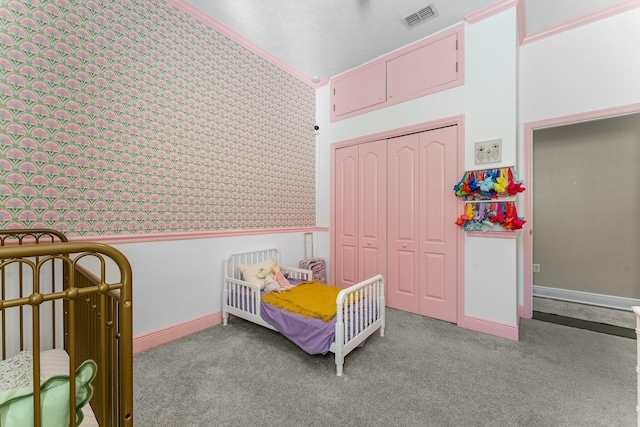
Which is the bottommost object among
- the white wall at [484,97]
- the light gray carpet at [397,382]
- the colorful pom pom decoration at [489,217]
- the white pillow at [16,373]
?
the light gray carpet at [397,382]

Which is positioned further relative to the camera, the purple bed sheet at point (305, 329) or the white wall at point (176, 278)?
the white wall at point (176, 278)

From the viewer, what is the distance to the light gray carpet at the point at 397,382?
1.50 m

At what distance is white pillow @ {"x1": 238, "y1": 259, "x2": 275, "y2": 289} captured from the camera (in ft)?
8.72

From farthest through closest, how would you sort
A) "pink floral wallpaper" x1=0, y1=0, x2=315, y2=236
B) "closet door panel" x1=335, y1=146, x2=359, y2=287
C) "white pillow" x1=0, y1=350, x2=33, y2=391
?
"closet door panel" x1=335, y1=146, x2=359, y2=287 < "pink floral wallpaper" x1=0, y1=0, x2=315, y2=236 < "white pillow" x1=0, y1=350, x2=33, y2=391

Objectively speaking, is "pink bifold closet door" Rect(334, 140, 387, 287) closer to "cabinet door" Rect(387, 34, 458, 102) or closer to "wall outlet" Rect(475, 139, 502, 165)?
"cabinet door" Rect(387, 34, 458, 102)

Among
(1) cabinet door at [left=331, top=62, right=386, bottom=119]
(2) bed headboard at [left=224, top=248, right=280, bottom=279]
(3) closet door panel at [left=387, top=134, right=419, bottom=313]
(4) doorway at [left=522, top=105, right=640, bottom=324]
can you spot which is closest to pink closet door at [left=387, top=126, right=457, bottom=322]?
(3) closet door panel at [left=387, top=134, right=419, bottom=313]

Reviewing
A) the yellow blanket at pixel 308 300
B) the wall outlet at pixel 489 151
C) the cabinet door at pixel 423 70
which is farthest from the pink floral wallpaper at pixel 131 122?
the wall outlet at pixel 489 151

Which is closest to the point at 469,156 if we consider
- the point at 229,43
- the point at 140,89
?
→ the point at 229,43

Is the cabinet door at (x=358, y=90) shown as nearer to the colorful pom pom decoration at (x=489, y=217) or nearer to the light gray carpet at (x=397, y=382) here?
the colorful pom pom decoration at (x=489, y=217)

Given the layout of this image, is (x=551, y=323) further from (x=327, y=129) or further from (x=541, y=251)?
(x=327, y=129)

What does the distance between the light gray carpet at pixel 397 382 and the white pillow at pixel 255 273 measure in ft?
1.61

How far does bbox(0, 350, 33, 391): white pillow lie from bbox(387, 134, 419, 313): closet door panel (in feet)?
9.60

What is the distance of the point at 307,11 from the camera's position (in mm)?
2574

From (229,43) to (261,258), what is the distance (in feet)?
7.74
